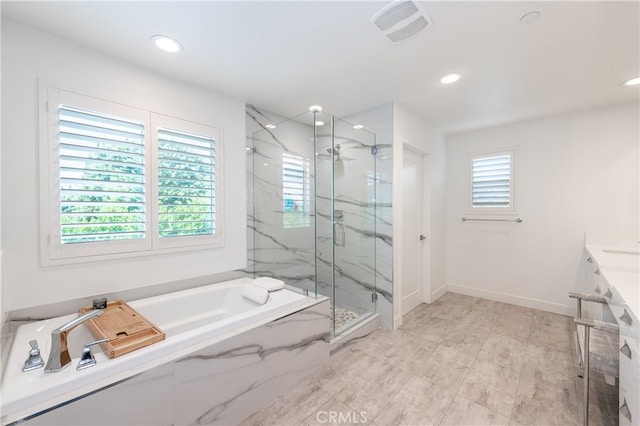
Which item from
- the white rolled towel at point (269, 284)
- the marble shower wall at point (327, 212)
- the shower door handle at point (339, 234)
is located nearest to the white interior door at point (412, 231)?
the marble shower wall at point (327, 212)

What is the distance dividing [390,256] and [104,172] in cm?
271

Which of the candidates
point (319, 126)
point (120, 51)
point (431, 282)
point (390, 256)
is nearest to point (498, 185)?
point (431, 282)

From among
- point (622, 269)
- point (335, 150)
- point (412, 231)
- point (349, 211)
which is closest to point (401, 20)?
point (335, 150)

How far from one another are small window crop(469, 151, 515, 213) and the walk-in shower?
1840 mm

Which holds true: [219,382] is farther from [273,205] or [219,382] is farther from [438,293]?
[438,293]

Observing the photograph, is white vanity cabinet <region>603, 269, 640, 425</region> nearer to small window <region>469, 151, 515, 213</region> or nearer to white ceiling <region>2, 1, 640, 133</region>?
white ceiling <region>2, 1, 640, 133</region>

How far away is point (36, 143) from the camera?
1.67 metres

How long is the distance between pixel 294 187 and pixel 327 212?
0.51 metres

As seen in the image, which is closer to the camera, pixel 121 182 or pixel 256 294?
pixel 121 182

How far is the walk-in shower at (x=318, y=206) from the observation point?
116 inches

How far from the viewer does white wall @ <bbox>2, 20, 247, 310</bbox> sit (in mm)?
1586

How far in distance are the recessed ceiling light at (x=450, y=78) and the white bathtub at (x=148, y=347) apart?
228cm

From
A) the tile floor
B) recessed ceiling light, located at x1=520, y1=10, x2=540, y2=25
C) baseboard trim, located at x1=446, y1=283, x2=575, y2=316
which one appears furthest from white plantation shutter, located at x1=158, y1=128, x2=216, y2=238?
baseboard trim, located at x1=446, y1=283, x2=575, y2=316

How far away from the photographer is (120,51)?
1888mm
